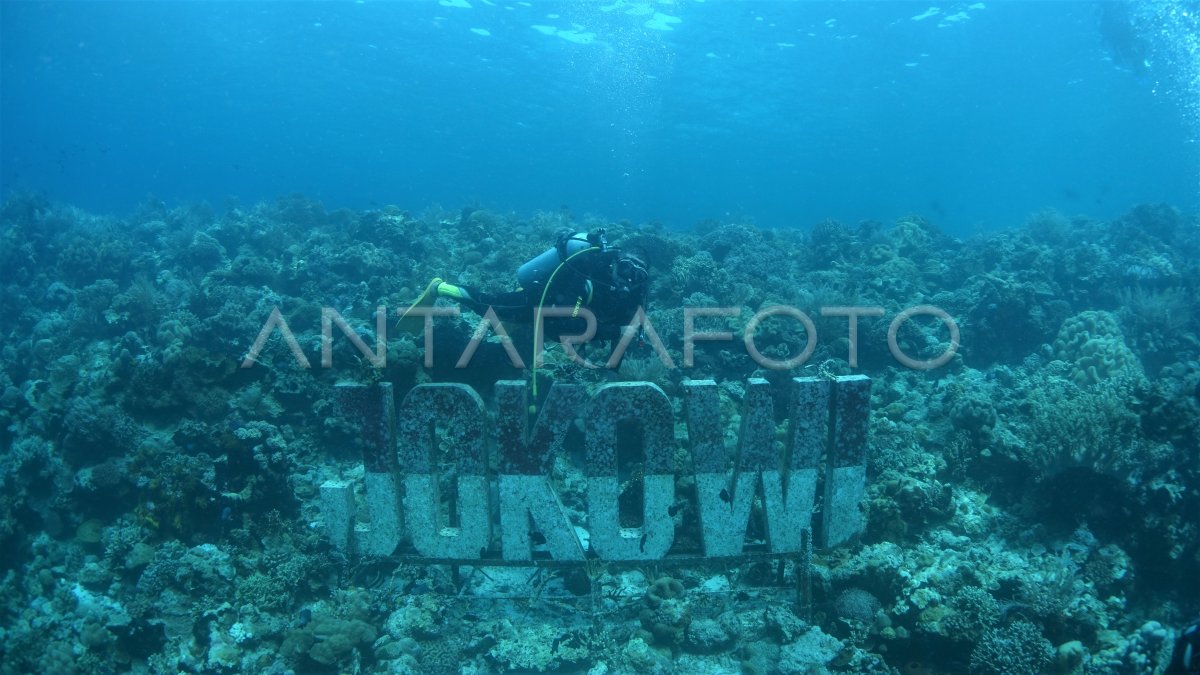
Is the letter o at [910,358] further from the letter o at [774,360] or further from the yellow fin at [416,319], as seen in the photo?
the yellow fin at [416,319]

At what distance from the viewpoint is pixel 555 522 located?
5637 millimetres

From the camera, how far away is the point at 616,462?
5625 mm

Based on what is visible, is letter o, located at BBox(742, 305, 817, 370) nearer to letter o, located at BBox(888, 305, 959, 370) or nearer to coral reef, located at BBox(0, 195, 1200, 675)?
coral reef, located at BBox(0, 195, 1200, 675)

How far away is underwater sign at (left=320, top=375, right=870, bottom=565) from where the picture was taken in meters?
5.55

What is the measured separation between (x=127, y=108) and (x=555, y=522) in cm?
10060

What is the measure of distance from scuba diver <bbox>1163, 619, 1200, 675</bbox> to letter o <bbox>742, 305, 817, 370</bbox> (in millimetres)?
4765

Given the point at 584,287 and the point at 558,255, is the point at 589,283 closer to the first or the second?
the point at 584,287

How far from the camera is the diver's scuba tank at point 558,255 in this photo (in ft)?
22.9

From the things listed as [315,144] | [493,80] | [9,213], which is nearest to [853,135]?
[493,80]

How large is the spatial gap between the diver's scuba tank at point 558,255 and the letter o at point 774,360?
2.86m

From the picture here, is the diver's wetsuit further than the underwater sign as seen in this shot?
Yes

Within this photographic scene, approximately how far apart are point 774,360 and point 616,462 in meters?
3.84

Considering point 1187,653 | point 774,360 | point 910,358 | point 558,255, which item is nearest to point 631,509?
point 558,255

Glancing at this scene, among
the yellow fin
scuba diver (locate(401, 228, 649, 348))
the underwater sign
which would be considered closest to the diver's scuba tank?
scuba diver (locate(401, 228, 649, 348))
